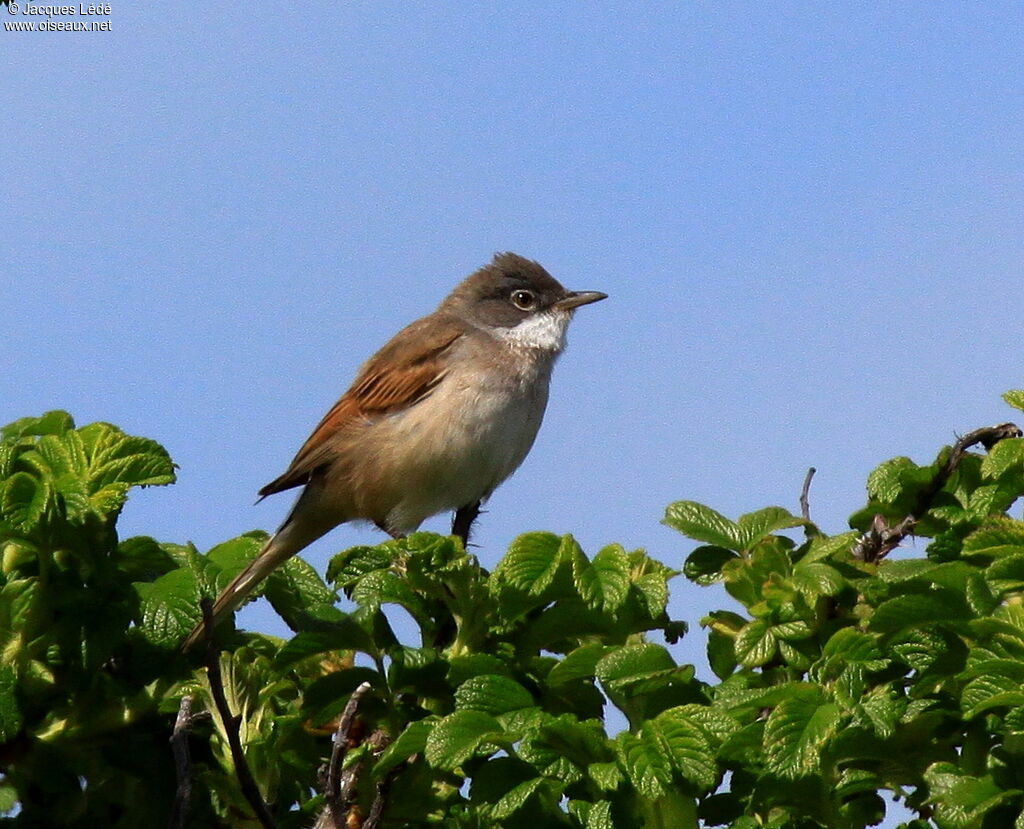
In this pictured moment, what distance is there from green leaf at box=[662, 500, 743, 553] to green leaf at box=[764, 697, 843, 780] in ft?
1.69

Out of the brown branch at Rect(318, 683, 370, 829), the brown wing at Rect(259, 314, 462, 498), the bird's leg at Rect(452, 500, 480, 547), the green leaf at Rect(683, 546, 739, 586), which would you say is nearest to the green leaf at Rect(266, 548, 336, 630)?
the brown branch at Rect(318, 683, 370, 829)

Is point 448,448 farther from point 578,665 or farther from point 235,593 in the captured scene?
point 578,665

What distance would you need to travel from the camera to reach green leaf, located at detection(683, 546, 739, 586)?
301 cm

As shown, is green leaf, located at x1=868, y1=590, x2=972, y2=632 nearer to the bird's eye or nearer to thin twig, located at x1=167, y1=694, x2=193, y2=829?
thin twig, located at x1=167, y1=694, x2=193, y2=829

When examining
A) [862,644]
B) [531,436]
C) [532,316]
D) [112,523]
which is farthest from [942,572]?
[532,316]

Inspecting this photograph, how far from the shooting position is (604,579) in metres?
2.74

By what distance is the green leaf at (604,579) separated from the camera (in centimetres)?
271

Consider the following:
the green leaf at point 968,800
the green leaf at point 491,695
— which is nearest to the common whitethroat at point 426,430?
the green leaf at point 491,695

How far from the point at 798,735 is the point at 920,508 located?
85cm

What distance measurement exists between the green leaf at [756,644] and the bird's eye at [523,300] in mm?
5150

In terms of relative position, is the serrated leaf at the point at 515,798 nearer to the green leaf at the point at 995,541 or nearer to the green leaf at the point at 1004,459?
the green leaf at the point at 995,541

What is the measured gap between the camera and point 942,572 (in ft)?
8.17

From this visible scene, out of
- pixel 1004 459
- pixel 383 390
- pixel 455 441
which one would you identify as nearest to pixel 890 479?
pixel 1004 459

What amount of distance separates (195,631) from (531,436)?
13.2ft
